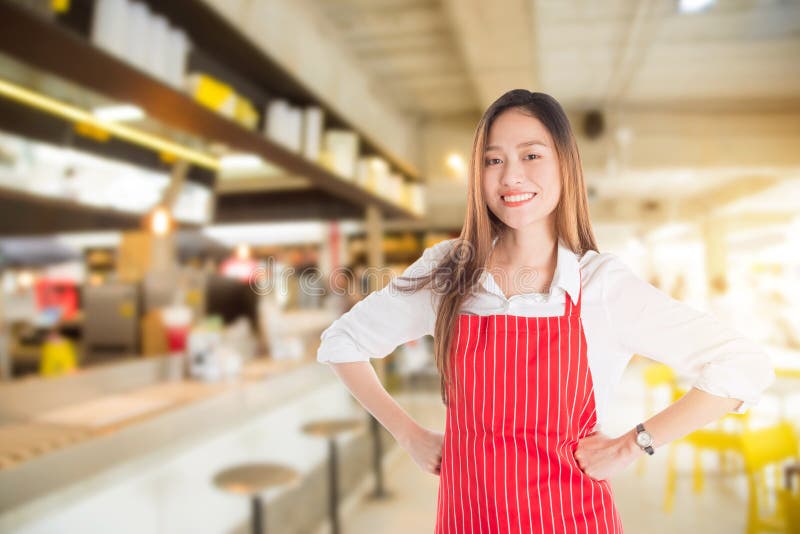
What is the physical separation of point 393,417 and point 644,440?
13.7 inches

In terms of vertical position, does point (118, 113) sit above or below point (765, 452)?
above

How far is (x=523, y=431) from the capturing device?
735mm

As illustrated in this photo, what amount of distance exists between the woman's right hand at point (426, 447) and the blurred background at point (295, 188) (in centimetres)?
12

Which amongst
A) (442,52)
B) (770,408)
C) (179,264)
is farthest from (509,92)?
(179,264)

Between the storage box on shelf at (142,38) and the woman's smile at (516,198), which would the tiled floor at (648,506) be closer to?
the storage box on shelf at (142,38)

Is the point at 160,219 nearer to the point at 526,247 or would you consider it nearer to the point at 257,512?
the point at 257,512

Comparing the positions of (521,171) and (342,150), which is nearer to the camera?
(521,171)

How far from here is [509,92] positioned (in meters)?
0.71

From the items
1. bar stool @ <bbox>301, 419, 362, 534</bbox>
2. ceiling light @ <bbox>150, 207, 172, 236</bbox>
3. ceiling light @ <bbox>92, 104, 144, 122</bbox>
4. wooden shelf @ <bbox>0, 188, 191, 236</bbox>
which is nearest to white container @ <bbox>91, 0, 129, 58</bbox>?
ceiling light @ <bbox>92, 104, 144, 122</bbox>

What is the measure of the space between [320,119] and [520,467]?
2.50 m

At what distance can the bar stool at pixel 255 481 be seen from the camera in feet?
6.81

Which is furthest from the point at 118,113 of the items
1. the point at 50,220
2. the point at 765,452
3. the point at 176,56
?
the point at 765,452

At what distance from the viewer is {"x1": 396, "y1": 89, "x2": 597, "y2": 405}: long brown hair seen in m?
0.69

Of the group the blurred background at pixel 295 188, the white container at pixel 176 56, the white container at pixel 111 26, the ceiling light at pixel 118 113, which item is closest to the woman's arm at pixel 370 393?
the blurred background at pixel 295 188
